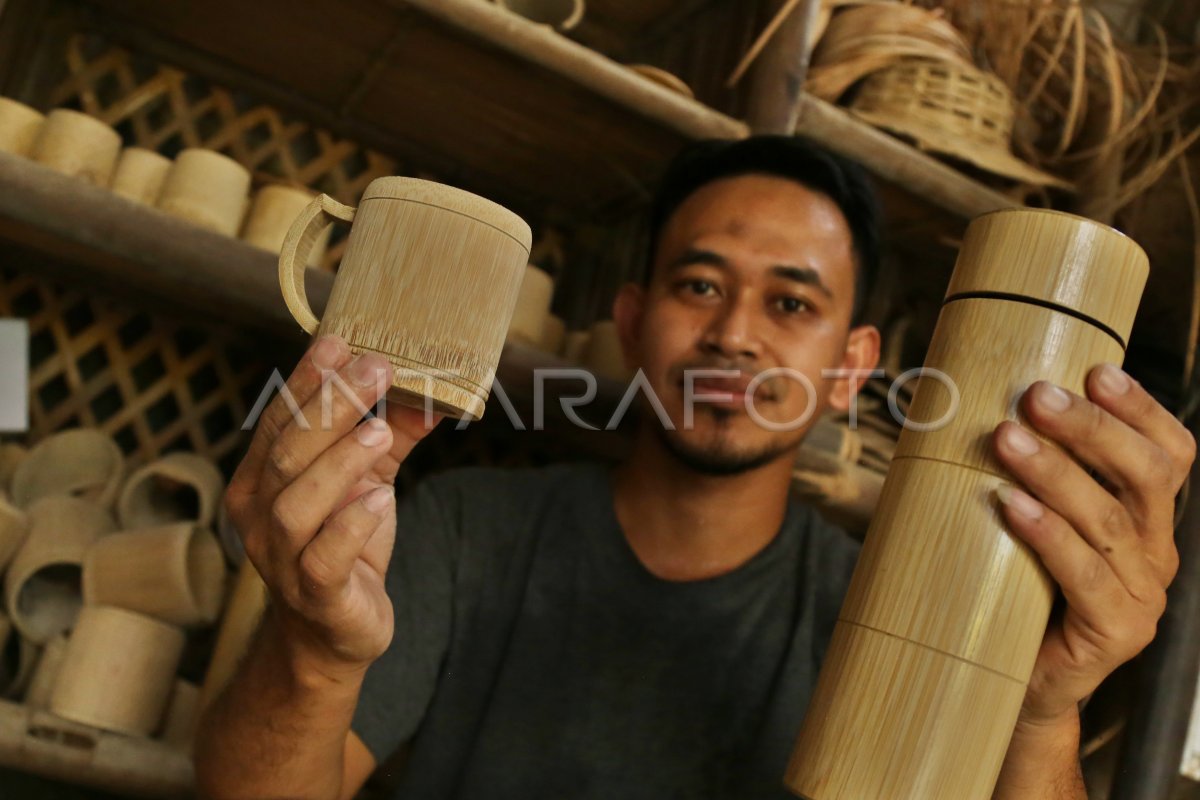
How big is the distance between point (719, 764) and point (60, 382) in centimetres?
88

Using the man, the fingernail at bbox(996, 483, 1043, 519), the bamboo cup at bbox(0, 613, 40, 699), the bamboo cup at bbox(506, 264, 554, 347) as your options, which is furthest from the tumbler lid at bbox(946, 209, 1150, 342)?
the bamboo cup at bbox(0, 613, 40, 699)

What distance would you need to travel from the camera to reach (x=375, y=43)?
1.02 meters

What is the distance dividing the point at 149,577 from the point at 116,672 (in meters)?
0.09

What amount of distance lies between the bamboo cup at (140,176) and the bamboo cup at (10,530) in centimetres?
32

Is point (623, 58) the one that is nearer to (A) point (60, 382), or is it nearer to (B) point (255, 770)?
(A) point (60, 382)

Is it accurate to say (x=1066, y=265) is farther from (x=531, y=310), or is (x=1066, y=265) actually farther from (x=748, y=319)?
(x=531, y=310)

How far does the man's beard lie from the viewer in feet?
3.00

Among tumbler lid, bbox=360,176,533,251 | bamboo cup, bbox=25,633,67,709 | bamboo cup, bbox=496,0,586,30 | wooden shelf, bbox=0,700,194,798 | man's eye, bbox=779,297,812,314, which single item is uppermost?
bamboo cup, bbox=496,0,586,30

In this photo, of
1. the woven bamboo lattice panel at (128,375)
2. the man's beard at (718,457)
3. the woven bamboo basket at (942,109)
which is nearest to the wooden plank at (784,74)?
the woven bamboo basket at (942,109)

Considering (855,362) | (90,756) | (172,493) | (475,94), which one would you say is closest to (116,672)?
(90,756)

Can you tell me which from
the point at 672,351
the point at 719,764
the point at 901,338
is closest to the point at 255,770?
the point at 719,764

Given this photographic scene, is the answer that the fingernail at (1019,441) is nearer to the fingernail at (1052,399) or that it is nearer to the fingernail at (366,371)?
the fingernail at (1052,399)

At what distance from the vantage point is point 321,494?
1.69 ft

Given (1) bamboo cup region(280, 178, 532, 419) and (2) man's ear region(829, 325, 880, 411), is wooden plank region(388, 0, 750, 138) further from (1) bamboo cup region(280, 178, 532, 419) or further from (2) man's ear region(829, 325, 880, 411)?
(1) bamboo cup region(280, 178, 532, 419)
